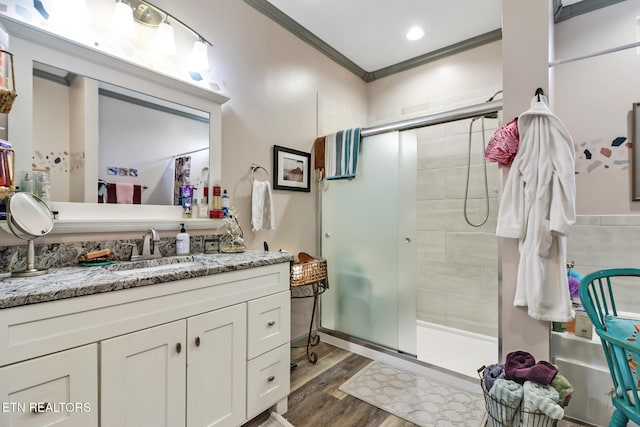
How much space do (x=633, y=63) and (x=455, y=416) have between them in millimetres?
2746

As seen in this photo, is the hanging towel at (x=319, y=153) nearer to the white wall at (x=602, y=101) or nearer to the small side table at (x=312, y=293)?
the small side table at (x=312, y=293)

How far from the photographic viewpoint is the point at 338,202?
2.69m

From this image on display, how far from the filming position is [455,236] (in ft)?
9.32

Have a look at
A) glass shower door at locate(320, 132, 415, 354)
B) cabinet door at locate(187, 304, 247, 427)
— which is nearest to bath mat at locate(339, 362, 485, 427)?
glass shower door at locate(320, 132, 415, 354)

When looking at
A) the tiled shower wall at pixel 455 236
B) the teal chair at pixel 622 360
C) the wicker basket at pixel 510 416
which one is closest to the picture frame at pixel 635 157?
the tiled shower wall at pixel 455 236

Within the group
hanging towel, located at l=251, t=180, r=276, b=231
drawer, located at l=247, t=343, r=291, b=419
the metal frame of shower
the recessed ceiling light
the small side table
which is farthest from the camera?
the recessed ceiling light

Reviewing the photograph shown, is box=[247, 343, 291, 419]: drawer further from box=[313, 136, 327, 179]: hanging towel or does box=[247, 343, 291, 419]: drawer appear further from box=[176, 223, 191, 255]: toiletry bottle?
box=[313, 136, 327, 179]: hanging towel

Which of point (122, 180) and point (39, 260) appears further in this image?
point (122, 180)

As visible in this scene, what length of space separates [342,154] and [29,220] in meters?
2.03

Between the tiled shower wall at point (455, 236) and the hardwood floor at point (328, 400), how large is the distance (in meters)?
1.10

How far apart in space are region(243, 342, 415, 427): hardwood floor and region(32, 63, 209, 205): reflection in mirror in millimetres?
1451

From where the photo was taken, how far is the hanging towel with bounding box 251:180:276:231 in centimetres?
217

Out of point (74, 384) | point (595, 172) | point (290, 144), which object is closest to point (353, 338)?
point (290, 144)

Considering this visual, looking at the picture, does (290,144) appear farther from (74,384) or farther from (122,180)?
(74,384)
